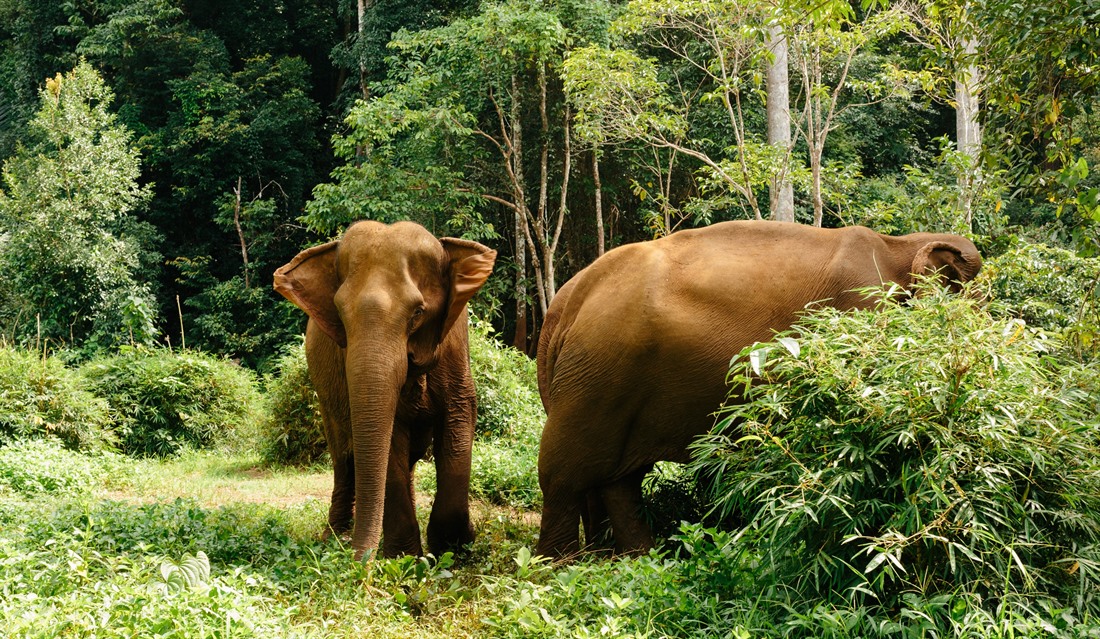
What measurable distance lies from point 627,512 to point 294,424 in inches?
257

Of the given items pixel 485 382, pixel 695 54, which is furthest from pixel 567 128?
pixel 485 382

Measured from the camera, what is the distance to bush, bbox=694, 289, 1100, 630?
3.95m

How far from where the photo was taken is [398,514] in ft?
19.9

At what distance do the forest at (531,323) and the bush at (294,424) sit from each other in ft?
0.13

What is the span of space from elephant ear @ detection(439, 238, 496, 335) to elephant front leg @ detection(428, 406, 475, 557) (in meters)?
0.67

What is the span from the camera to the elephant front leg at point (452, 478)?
635 centimetres

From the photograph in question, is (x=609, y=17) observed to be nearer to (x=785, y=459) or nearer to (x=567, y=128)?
(x=567, y=128)

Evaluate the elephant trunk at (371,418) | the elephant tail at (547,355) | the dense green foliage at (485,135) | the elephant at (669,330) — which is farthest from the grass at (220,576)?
the dense green foliage at (485,135)

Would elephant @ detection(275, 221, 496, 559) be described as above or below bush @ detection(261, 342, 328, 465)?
above

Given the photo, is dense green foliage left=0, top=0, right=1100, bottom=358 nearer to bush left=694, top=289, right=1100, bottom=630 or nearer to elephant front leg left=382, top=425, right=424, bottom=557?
bush left=694, top=289, right=1100, bottom=630

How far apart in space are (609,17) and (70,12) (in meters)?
19.7

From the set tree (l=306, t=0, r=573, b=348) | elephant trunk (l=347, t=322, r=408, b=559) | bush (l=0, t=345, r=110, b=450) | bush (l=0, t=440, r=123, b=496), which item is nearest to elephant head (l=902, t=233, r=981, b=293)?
elephant trunk (l=347, t=322, r=408, b=559)

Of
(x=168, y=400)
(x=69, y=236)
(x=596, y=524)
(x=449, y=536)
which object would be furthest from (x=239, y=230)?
(x=596, y=524)

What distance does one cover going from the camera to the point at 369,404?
17.5ft
